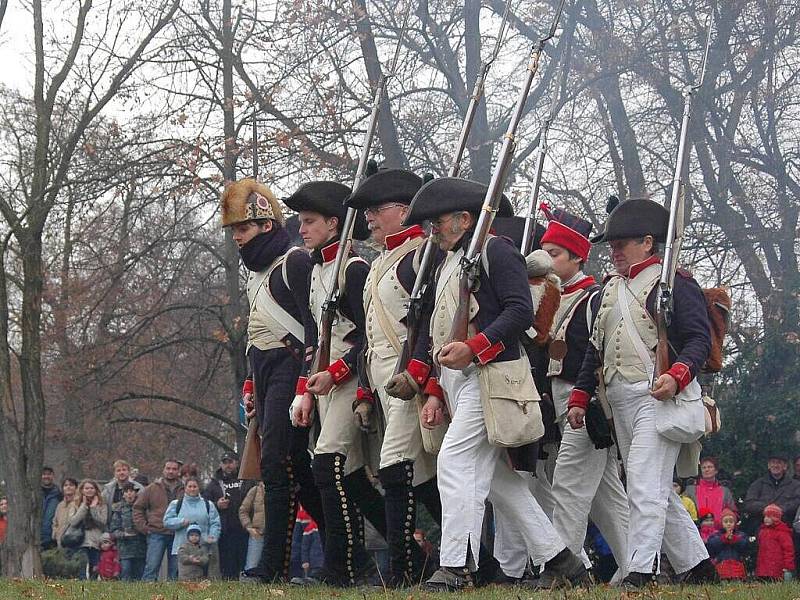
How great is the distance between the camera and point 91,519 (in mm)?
15391

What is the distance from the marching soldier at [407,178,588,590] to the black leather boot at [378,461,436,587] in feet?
1.17

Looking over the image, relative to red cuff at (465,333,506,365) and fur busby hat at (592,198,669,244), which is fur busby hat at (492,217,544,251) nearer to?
fur busby hat at (592,198,669,244)

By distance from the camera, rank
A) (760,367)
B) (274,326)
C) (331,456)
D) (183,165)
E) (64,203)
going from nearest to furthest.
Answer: (331,456), (274,326), (760,367), (64,203), (183,165)

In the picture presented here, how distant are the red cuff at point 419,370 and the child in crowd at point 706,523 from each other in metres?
5.95

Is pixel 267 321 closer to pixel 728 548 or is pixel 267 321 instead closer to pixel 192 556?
pixel 728 548

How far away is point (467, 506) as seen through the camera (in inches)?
258

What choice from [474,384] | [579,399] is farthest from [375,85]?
[474,384]

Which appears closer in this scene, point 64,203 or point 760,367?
point 760,367

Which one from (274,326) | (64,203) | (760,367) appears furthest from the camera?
→ (64,203)

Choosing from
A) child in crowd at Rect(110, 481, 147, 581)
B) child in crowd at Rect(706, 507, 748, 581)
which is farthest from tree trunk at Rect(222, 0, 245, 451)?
child in crowd at Rect(706, 507, 748, 581)

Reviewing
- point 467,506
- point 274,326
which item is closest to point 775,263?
point 274,326

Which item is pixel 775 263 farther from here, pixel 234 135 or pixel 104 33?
pixel 104 33

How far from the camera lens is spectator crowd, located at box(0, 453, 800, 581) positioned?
39.7ft

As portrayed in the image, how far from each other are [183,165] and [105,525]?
15.9 ft
